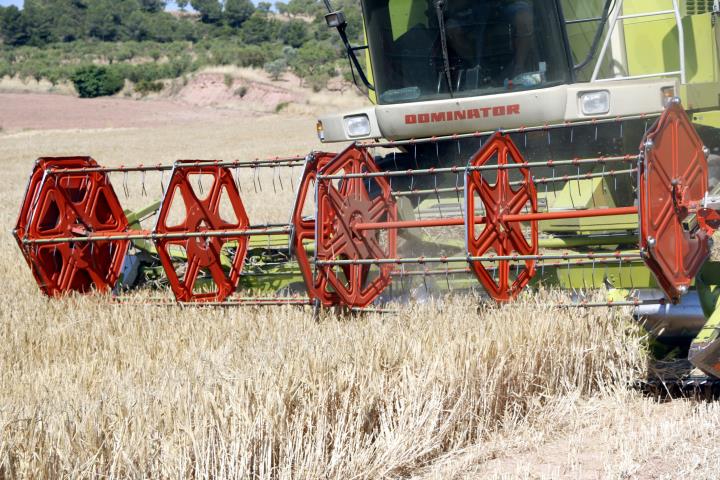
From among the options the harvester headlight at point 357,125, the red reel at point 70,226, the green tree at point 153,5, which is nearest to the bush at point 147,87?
the harvester headlight at point 357,125

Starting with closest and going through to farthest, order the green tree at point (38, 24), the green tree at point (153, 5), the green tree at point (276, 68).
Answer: the green tree at point (276, 68) → the green tree at point (38, 24) → the green tree at point (153, 5)

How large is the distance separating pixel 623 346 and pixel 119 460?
232 cm

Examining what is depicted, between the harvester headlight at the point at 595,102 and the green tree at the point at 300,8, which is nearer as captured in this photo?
the harvester headlight at the point at 595,102

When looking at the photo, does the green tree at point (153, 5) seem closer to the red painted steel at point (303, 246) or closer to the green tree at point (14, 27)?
the green tree at point (14, 27)

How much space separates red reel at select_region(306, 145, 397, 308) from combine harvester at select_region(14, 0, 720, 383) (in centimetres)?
1

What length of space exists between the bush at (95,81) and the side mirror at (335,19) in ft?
127

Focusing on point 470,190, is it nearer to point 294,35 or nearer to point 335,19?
point 335,19

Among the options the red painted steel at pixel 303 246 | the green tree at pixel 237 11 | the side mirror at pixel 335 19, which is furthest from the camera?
the green tree at pixel 237 11

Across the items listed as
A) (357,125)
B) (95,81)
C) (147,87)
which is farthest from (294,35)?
(357,125)

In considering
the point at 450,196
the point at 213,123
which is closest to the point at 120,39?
the point at 213,123

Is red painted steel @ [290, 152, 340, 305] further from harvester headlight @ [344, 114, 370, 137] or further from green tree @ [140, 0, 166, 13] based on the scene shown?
green tree @ [140, 0, 166, 13]

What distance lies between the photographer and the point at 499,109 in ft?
20.1

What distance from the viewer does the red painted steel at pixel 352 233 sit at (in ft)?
16.6

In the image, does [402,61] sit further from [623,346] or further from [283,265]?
[623,346]
